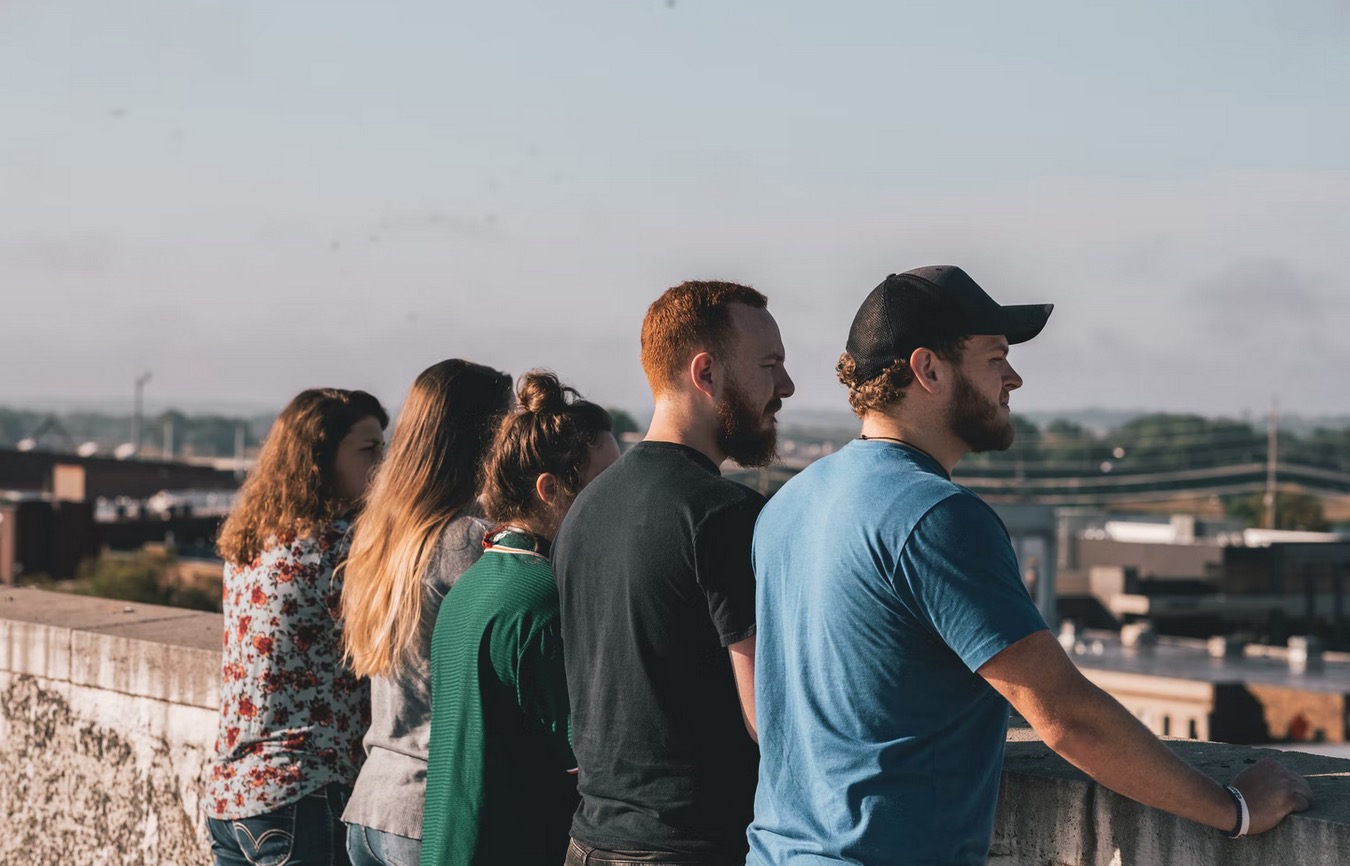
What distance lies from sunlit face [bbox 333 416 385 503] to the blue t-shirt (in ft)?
5.40

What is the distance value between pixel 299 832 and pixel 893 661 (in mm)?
1832

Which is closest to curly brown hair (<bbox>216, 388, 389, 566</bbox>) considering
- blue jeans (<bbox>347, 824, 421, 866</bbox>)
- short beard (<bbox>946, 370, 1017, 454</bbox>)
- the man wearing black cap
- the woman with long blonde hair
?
the woman with long blonde hair

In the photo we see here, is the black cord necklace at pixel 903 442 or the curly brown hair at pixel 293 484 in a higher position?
the black cord necklace at pixel 903 442

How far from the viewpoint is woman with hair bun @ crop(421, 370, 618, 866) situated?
9.56ft

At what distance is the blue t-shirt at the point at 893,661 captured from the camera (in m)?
2.08

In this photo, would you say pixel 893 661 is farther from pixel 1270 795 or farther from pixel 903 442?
pixel 1270 795

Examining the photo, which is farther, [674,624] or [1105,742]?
[674,624]

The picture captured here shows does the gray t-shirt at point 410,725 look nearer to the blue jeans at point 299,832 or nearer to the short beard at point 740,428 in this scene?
the blue jeans at point 299,832

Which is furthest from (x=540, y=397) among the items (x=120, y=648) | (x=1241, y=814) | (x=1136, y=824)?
(x=120, y=648)

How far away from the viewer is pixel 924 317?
2.31 m

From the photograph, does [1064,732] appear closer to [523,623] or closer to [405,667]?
[523,623]

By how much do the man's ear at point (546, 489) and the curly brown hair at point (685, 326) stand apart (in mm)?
352

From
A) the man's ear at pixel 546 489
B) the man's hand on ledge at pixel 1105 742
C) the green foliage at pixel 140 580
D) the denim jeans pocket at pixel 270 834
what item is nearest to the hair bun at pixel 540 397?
the man's ear at pixel 546 489

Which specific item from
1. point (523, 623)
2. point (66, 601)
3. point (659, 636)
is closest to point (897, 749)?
point (659, 636)
